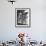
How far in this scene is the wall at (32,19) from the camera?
5.33m

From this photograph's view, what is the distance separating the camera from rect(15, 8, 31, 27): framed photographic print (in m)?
5.35

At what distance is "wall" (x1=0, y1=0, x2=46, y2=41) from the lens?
5.33 m

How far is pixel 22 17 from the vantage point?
5398 millimetres

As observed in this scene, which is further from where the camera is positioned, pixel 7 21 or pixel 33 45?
pixel 7 21

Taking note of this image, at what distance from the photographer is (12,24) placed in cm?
537

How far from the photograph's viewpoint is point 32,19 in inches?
210

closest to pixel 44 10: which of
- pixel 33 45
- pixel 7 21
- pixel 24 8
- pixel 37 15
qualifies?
pixel 37 15

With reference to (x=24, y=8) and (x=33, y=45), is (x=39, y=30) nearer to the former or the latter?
(x=24, y=8)

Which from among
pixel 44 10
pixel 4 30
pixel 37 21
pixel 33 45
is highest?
pixel 44 10

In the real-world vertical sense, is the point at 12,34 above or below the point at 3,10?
below

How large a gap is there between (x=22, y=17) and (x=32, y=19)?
404 mm

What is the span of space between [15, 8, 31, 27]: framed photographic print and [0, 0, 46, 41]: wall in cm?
12

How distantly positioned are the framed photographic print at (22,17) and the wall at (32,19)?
0.39ft

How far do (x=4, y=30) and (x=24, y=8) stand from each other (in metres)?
1.17
